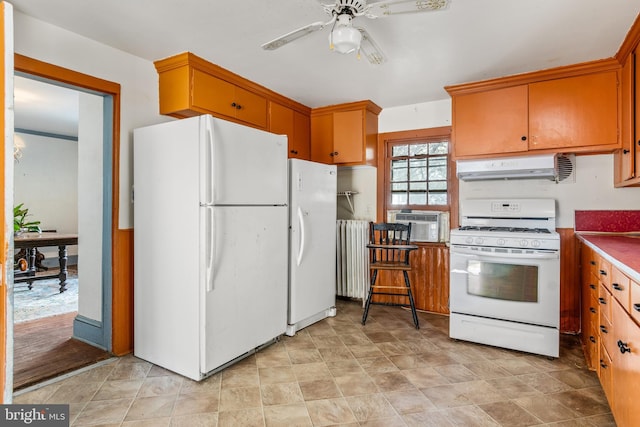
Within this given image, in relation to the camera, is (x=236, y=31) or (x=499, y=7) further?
(x=236, y=31)

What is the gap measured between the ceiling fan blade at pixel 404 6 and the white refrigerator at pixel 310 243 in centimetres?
152

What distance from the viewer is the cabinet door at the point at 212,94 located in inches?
103

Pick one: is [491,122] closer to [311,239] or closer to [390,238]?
[390,238]

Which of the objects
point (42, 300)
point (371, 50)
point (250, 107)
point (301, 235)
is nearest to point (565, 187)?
point (371, 50)

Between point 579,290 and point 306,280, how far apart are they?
234 centimetres

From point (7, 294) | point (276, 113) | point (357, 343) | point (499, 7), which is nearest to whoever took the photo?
point (7, 294)

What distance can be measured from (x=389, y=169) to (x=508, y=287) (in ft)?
5.86

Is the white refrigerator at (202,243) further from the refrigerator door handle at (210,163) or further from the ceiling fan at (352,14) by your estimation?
the ceiling fan at (352,14)

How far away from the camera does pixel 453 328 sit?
282 centimetres

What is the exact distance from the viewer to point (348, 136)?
376 cm

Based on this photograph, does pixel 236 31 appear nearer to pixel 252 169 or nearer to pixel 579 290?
pixel 252 169

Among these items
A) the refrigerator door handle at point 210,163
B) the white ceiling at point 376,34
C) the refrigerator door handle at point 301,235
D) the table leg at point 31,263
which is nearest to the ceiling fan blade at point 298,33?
the white ceiling at point 376,34

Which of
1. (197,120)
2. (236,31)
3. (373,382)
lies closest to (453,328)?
(373,382)

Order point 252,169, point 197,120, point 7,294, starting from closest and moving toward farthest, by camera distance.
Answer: point 7,294 → point 197,120 → point 252,169
